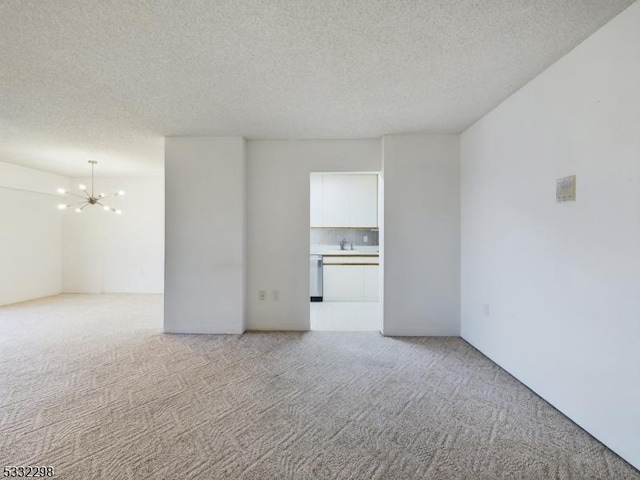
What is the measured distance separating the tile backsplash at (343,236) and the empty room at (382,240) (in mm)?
2081

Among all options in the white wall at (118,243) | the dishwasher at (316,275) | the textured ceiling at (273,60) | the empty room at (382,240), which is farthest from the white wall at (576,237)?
the white wall at (118,243)

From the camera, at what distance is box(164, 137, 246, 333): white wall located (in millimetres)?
3711

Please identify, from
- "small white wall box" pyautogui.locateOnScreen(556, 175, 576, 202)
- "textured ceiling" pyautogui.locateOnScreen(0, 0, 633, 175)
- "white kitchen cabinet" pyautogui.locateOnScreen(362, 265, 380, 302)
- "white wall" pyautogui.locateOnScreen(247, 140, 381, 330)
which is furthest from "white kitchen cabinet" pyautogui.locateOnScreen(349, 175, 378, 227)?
"small white wall box" pyautogui.locateOnScreen(556, 175, 576, 202)

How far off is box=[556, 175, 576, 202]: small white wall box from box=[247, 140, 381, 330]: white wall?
2051 mm

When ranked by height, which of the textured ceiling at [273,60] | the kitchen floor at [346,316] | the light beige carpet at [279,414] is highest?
the textured ceiling at [273,60]

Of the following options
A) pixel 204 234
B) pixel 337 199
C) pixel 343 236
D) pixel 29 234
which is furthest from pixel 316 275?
pixel 29 234

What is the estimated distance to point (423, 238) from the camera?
3643mm

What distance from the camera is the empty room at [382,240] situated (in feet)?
5.43

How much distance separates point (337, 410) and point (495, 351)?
5.80 feet

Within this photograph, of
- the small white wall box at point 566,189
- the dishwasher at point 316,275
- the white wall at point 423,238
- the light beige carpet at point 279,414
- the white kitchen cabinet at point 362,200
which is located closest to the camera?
the light beige carpet at point 279,414

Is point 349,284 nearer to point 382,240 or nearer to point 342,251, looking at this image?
point 342,251

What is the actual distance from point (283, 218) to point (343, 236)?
8.22ft

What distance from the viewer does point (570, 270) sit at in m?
2.01

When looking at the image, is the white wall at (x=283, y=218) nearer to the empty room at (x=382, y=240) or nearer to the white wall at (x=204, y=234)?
the empty room at (x=382, y=240)
